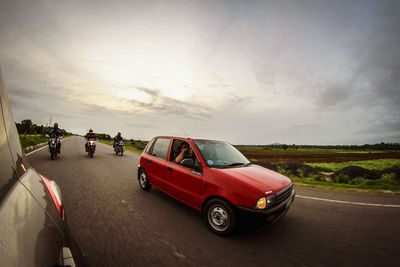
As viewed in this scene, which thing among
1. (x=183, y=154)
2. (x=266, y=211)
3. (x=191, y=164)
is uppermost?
(x=183, y=154)

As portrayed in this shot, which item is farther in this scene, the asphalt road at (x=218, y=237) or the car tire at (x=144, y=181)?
the car tire at (x=144, y=181)

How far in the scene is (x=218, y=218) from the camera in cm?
277

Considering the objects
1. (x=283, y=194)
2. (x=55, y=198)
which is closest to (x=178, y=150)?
(x=283, y=194)

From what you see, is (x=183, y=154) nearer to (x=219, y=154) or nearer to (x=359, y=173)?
(x=219, y=154)

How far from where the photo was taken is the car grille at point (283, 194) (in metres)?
2.67

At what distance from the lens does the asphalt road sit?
2.19 meters

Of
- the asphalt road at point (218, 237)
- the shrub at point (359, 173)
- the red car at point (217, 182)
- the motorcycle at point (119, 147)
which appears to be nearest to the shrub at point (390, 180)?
the shrub at point (359, 173)

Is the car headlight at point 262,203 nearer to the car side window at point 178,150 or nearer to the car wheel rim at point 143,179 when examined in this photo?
the car side window at point 178,150

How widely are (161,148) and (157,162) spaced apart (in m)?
0.38

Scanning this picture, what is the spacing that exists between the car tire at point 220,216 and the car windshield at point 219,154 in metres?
0.69

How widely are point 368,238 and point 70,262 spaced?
4.16 metres

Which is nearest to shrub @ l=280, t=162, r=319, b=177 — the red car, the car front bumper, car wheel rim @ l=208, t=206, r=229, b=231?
the red car

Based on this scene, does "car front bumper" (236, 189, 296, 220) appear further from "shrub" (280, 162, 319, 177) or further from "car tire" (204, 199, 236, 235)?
"shrub" (280, 162, 319, 177)

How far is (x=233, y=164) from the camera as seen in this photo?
11.2 feet
